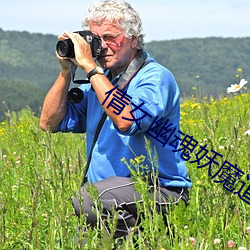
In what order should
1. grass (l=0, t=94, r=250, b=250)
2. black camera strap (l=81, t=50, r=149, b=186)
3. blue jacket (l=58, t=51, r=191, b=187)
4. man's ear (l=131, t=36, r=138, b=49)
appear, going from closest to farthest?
grass (l=0, t=94, r=250, b=250)
blue jacket (l=58, t=51, r=191, b=187)
black camera strap (l=81, t=50, r=149, b=186)
man's ear (l=131, t=36, r=138, b=49)

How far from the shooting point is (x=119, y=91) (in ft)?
Answer: 10.8

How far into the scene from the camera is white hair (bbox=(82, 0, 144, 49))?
3512 mm

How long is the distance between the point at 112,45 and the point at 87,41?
0.50 ft

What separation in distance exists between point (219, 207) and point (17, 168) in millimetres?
2485

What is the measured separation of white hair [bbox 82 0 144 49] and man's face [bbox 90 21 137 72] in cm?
3

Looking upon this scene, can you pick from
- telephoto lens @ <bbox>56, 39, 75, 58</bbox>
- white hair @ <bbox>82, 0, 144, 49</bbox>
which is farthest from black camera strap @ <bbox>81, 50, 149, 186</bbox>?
telephoto lens @ <bbox>56, 39, 75, 58</bbox>

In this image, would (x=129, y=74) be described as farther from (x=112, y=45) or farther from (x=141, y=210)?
(x=141, y=210)

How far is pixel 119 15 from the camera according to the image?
352 cm

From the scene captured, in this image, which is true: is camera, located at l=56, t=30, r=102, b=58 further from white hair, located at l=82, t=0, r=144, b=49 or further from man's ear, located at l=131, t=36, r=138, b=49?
man's ear, located at l=131, t=36, r=138, b=49

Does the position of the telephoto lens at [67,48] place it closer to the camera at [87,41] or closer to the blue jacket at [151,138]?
the camera at [87,41]

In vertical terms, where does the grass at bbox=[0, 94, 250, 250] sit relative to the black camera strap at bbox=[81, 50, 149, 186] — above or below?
below

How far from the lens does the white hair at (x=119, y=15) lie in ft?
11.5

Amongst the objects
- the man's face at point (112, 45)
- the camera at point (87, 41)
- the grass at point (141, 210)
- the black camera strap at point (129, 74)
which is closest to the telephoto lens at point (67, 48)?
the camera at point (87, 41)

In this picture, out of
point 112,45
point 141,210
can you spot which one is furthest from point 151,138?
point 141,210
